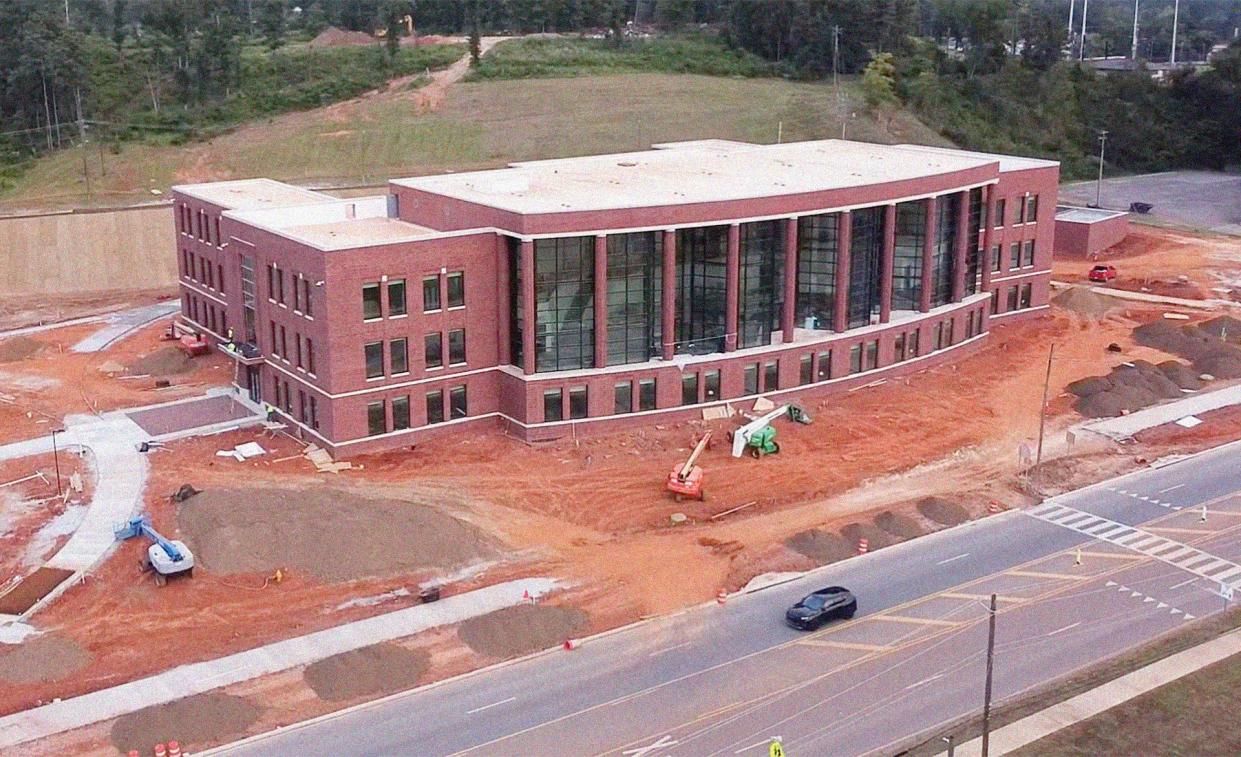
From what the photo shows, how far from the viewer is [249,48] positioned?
17262 cm

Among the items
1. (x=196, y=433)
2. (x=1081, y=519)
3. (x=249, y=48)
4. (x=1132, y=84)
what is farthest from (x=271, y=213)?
(x=1132, y=84)

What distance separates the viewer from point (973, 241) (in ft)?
276

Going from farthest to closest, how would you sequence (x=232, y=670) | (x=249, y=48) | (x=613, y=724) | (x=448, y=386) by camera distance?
(x=249, y=48) < (x=448, y=386) < (x=232, y=670) < (x=613, y=724)

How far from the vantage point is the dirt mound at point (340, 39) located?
17600cm

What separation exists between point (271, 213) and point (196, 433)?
45.6ft

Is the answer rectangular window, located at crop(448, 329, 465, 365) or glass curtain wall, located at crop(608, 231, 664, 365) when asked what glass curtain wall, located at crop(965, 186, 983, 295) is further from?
rectangular window, located at crop(448, 329, 465, 365)

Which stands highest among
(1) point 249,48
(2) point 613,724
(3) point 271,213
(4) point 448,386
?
(1) point 249,48

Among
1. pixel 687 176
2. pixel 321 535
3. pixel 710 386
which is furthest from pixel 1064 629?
pixel 687 176

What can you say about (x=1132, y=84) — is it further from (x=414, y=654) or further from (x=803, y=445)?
(x=414, y=654)

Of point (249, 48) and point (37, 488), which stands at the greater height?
point (249, 48)

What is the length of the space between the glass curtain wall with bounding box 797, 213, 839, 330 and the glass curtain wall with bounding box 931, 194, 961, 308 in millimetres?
9451

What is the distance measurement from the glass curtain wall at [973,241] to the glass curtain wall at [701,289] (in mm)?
21511

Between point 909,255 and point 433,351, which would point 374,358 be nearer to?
point 433,351

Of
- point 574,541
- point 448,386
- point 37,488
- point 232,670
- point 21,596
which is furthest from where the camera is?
point 448,386
